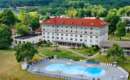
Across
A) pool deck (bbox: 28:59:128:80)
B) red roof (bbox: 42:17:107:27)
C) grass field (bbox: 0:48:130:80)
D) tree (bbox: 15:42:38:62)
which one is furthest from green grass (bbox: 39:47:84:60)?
tree (bbox: 15:42:38:62)

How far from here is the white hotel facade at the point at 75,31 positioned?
6431cm

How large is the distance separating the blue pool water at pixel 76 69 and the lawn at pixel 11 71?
12.9 feet

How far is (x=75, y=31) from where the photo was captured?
66.1 meters

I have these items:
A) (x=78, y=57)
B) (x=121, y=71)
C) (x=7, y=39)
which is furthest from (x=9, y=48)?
(x=121, y=71)

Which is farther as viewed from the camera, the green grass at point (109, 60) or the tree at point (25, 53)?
the tree at point (25, 53)

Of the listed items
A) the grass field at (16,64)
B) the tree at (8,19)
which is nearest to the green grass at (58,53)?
the grass field at (16,64)

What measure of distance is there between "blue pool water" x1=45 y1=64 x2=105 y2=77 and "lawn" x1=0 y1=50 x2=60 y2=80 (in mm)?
3933

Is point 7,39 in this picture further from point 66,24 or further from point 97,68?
point 97,68

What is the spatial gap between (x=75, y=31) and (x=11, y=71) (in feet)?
62.3

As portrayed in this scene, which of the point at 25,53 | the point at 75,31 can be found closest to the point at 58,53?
the point at 75,31

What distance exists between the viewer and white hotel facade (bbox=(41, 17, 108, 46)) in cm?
6431

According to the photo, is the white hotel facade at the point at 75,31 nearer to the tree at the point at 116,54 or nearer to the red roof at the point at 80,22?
the red roof at the point at 80,22

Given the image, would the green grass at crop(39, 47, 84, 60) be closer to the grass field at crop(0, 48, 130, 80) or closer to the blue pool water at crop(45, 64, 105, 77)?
the grass field at crop(0, 48, 130, 80)

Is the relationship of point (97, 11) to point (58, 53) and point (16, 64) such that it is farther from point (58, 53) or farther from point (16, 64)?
point (16, 64)
